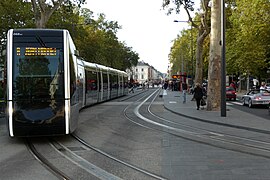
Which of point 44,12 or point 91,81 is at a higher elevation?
point 44,12

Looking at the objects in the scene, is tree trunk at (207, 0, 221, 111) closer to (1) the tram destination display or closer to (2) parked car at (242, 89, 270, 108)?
(2) parked car at (242, 89, 270, 108)

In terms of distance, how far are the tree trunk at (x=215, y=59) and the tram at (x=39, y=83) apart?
36.5ft

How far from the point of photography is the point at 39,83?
31.4 ft

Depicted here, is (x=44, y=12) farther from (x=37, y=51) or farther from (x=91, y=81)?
(x=37, y=51)

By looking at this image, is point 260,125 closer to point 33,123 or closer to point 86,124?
point 86,124

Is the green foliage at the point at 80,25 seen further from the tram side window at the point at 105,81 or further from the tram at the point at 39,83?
the tram at the point at 39,83

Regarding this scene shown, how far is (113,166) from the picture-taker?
6.96 meters

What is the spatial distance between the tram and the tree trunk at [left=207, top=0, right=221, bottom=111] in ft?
36.5

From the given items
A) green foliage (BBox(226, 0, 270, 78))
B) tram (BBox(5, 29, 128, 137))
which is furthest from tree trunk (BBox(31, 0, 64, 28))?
green foliage (BBox(226, 0, 270, 78))

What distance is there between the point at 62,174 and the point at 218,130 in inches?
298

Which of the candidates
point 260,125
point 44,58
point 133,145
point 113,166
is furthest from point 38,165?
point 260,125

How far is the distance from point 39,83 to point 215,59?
39.6 feet

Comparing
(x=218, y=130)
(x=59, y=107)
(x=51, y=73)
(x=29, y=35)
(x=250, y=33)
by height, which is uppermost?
(x=250, y=33)

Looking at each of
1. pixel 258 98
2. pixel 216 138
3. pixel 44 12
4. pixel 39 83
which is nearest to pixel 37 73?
pixel 39 83
